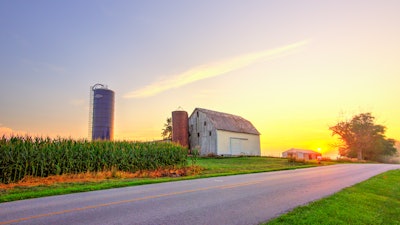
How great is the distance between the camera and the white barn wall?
44438 mm

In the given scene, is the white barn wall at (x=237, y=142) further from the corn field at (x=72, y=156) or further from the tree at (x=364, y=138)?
the corn field at (x=72, y=156)

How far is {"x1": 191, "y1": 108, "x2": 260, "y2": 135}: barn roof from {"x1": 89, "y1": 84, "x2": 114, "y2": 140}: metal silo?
748 inches

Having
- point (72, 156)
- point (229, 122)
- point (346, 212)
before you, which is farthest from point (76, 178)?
point (229, 122)

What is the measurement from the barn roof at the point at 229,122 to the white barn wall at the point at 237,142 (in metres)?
0.69

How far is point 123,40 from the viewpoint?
2219cm

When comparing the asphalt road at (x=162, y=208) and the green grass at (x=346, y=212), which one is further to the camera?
the green grass at (x=346, y=212)

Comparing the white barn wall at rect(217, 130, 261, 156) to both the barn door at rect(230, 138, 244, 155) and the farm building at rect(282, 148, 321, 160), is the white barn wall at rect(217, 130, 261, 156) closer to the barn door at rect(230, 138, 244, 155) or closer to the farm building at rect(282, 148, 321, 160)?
the barn door at rect(230, 138, 244, 155)

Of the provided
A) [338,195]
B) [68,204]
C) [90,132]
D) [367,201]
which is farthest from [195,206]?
[90,132]

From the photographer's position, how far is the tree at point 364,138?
2251 inches

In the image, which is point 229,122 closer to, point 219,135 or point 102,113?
Answer: point 219,135

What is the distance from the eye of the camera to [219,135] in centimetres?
4434

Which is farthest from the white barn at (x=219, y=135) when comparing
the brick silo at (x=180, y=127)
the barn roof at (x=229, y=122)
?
the brick silo at (x=180, y=127)

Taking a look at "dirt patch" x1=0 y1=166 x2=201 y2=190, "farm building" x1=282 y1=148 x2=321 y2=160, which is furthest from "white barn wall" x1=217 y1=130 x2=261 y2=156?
"dirt patch" x1=0 y1=166 x2=201 y2=190

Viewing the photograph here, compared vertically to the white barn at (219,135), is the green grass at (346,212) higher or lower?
lower
